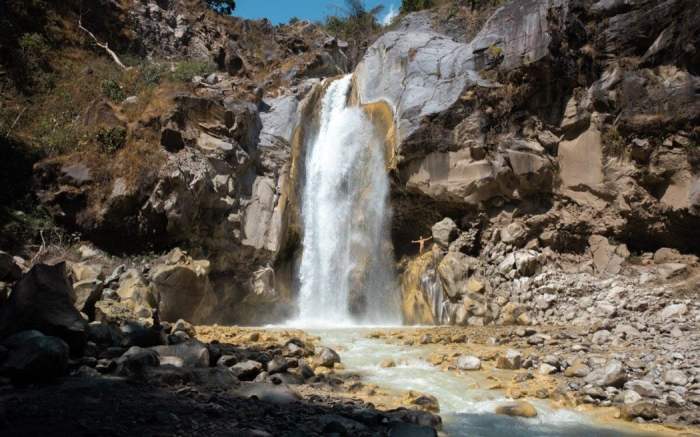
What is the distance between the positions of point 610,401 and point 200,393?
211 inches

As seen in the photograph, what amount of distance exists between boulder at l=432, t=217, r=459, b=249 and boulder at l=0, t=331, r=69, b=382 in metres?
13.1

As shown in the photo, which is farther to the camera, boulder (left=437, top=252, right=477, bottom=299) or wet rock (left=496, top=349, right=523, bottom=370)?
boulder (left=437, top=252, right=477, bottom=299)

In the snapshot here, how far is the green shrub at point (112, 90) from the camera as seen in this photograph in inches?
779

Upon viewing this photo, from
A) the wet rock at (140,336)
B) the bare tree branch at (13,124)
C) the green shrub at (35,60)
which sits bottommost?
the wet rock at (140,336)

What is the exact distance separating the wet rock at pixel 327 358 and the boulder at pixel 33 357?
427 cm

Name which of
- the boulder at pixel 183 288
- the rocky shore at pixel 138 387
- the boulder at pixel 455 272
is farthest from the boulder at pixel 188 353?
the boulder at pixel 455 272

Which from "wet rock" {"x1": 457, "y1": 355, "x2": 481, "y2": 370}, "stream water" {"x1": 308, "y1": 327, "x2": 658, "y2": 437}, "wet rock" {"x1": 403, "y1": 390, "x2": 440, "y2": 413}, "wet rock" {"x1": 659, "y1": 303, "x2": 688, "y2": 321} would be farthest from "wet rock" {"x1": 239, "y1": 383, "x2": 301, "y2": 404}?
"wet rock" {"x1": 659, "y1": 303, "x2": 688, "y2": 321}

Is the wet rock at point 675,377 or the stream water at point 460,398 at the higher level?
the wet rock at point 675,377

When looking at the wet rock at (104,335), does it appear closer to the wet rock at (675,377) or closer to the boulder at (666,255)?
the wet rock at (675,377)

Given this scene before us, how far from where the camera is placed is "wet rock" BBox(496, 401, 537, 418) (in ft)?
21.2

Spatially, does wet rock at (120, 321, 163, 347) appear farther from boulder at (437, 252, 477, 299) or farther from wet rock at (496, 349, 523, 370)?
boulder at (437, 252, 477, 299)

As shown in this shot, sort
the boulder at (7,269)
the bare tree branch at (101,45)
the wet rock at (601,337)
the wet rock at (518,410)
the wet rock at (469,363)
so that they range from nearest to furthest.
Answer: the wet rock at (518,410) < the boulder at (7,269) < the wet rock at (469,363) < the wet rock at (601,337) < the bare tree branch at (101,45)

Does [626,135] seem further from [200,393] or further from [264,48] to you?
[264,48]

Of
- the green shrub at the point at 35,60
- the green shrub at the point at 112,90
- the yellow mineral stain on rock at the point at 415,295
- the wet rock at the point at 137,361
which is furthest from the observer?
the green shrub at the point at 35,60
